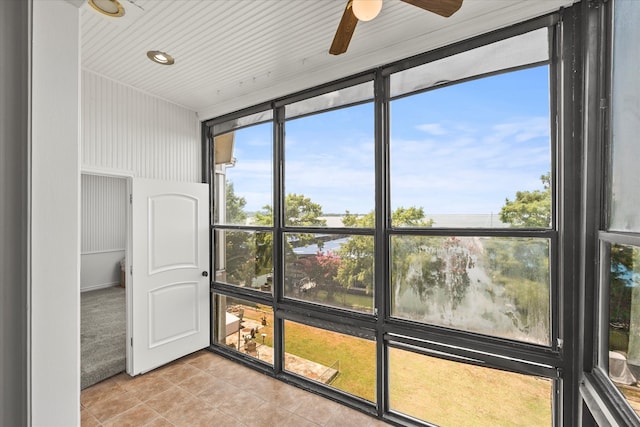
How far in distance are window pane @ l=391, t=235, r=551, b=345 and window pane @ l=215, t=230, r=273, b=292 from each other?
1.39 meters

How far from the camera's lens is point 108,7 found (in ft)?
5.88

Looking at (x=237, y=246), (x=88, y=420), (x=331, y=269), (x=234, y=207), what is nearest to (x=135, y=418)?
(x=88, y=420)

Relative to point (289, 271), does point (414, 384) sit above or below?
below

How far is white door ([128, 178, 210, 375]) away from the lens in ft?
9.41

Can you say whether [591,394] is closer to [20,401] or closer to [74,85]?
[20,401]

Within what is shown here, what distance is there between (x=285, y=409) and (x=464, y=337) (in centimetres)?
153

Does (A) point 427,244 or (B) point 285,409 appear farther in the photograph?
(B) point 285,409

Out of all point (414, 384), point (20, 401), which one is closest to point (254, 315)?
point (414, 384)

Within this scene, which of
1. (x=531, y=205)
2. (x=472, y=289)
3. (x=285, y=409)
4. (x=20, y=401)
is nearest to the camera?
(x=20, y=401)

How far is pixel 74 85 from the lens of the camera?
73cm

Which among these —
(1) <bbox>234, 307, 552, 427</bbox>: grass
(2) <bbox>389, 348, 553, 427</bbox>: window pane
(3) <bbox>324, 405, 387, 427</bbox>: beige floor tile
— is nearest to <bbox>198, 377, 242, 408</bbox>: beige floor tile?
(1) <bbox>234, 307, 552, 427</bbox>: grass

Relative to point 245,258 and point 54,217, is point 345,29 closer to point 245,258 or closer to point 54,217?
point 54,217

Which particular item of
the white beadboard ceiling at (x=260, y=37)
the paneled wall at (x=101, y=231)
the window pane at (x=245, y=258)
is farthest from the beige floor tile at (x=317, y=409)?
the paneled wall at (x=101, y=231)

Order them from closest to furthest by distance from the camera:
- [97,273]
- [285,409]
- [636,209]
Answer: [636,209]
[285,409]
[97,273]
